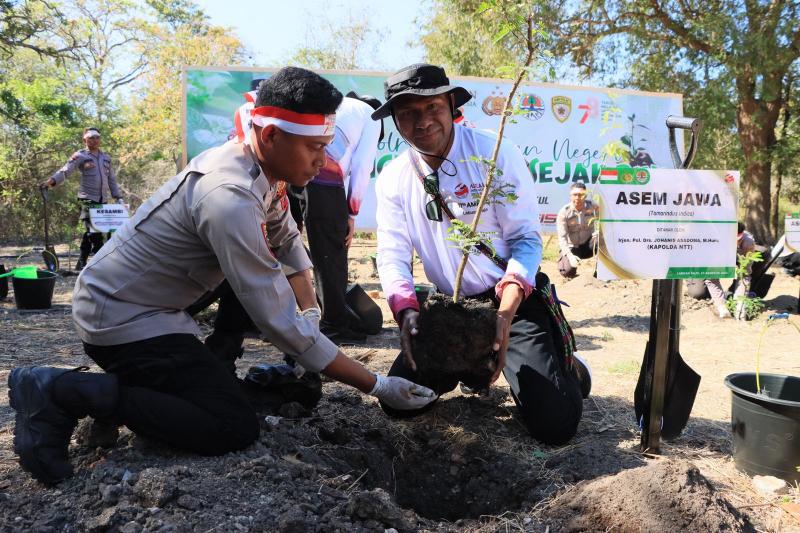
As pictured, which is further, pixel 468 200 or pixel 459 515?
pixel 468 200

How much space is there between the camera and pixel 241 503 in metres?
1.98

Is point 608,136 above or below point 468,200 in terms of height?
above

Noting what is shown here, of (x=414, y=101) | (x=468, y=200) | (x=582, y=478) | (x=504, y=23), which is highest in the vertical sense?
(x=504, y=23)

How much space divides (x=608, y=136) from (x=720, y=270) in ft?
27.9

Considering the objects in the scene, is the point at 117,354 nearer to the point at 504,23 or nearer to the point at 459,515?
the point at 459,515

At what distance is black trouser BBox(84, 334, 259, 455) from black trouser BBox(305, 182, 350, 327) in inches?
92.4

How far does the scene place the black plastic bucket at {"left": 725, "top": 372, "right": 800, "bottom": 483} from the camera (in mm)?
2408

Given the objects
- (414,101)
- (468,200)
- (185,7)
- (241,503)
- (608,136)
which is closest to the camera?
(241,503)

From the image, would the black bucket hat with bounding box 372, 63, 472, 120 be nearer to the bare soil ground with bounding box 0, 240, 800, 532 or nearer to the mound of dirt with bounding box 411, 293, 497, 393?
the mound of dirt with bounding box 411, 293, 497, 393

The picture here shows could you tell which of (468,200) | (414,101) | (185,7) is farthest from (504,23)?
(185,7)

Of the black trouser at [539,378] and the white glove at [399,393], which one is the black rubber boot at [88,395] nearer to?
the white glove at [399,393]

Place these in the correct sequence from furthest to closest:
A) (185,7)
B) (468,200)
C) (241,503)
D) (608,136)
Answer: (185,7), (608,136), (468,200), (241,503)

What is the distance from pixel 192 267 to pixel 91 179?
8086mm

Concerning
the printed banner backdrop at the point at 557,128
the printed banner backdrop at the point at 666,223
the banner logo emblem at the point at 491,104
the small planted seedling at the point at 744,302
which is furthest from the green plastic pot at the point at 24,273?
the small planted seedling at the point at 744,302
